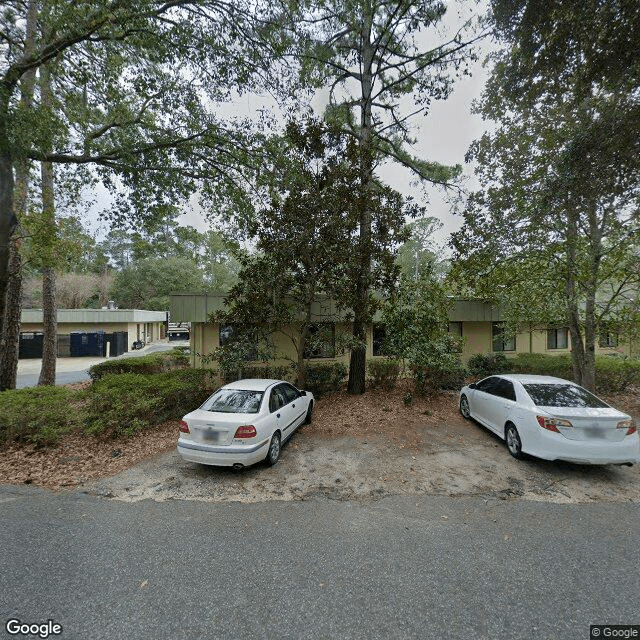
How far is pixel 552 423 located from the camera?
15.9 ft

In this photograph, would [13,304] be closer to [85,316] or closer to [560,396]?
[560,396]

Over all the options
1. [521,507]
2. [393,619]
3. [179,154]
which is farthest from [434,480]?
[179,154]

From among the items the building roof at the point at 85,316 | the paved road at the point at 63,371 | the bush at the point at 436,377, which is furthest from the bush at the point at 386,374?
the building roof at the point at 85,316

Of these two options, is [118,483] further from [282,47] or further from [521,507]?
[282,47]

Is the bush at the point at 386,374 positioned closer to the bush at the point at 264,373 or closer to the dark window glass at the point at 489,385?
the bush at the point at 264,373

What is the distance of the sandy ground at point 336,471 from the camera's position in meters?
4.50

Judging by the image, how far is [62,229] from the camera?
9.66 metres

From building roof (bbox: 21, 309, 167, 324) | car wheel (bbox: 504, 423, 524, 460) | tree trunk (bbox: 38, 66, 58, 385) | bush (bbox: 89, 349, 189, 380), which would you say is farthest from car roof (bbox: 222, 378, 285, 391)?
building roof (bbox: 21, 309, 167, 324)

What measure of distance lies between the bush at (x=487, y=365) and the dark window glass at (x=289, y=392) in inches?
351

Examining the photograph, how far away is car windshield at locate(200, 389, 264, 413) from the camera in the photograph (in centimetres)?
529

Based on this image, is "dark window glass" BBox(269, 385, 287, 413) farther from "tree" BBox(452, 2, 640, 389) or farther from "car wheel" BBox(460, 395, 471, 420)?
"tree" BBox(452, 2, 640, 389)

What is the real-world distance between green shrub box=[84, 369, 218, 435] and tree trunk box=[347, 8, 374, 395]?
15.2ft

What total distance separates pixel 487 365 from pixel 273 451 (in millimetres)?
10680

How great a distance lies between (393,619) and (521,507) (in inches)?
106
